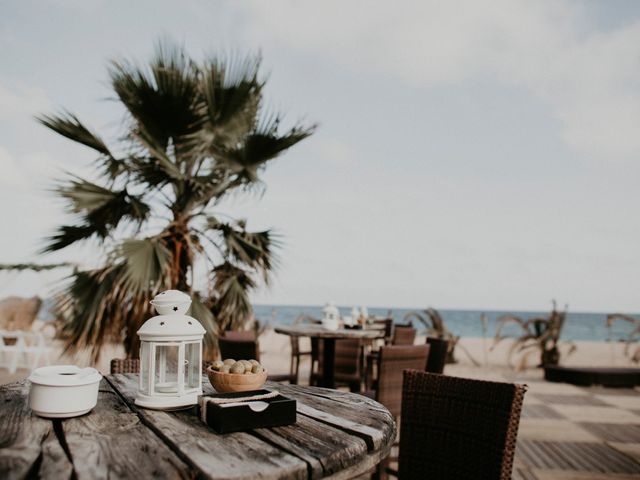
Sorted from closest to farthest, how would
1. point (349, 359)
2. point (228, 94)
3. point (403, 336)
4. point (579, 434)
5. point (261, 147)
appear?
point (579, 434) → point (228, 94) → point (261, 147) → point (349, 359) → point (403, 336)

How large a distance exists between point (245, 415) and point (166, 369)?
0.35 m

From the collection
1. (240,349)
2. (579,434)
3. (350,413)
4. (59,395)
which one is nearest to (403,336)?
(579,434)

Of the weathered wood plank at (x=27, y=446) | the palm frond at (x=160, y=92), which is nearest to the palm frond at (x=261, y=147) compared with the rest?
the palm frond at (x=160, y=92)

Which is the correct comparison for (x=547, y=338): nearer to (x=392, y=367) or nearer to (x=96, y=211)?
(x=392, y=367)

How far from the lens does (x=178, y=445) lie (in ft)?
3.02

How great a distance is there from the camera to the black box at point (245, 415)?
1.02 metres

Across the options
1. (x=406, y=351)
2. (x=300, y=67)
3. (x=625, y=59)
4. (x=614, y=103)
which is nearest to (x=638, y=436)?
(x=406, y=351)

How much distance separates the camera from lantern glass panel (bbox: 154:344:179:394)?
48.0 inches

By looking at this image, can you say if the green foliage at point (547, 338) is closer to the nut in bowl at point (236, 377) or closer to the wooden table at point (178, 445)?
the nut in bowl at point (236, 377)

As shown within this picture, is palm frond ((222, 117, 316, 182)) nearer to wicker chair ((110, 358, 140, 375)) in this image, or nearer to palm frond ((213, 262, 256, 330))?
palm frond ((213, 262, 256, 330))

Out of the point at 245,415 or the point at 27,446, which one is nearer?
the point at 27,446

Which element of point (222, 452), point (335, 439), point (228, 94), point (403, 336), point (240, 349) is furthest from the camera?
point (403, 336)

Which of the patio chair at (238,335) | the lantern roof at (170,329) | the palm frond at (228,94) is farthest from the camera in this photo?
the palm frond at (228,94)

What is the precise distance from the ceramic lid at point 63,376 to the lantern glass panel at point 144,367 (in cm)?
11
